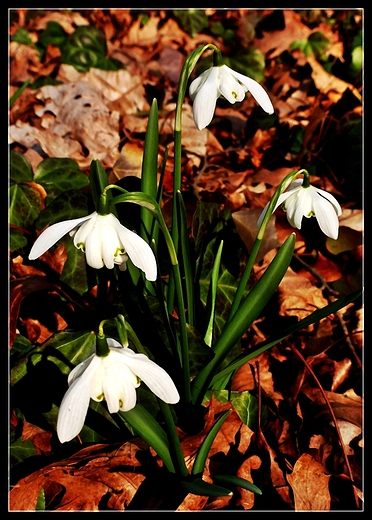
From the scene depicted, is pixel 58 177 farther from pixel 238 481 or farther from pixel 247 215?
pixel 238 481

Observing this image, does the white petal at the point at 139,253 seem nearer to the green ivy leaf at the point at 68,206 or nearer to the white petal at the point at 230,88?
the white petal at the point at 230,88

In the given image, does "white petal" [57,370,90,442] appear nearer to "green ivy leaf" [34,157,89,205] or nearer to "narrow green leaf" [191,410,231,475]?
"narrow green leaf" [191,410,231,475]

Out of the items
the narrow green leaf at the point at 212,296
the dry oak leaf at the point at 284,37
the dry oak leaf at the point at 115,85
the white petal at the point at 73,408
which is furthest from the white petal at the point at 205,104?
the dry oak leaf at the point at 284,37

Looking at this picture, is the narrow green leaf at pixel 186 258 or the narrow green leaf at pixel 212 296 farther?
the narrow green leaf at pixel 212 296

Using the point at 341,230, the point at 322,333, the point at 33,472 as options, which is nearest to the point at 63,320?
the point at 33,472

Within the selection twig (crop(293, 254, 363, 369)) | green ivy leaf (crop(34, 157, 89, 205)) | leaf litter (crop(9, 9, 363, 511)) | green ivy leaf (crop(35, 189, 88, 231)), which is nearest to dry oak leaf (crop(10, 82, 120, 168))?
leaf litter (crop(9, 9, 363, 511))

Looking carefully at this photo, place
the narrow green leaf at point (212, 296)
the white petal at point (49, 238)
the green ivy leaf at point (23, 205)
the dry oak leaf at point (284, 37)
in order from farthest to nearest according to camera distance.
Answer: the dry oak leaf at point (284, 37) < the green ivy leaf at point (23, 205) < the narrow green leaf at point (212, 296) < the white petal at point (49, 238)
